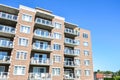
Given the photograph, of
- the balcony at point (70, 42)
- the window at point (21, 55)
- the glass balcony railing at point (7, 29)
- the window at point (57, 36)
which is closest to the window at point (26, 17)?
the glass balcony railing at point (7, 29)

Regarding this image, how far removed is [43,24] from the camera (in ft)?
99.9

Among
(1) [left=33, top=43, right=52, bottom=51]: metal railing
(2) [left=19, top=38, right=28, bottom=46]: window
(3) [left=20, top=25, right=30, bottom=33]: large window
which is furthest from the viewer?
(1) [left=33, top=43, right=52, bottom=51]: metal railing

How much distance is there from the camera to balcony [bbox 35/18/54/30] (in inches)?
1193

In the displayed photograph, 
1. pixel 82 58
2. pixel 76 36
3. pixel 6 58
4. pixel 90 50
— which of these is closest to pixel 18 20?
pixel 6 58

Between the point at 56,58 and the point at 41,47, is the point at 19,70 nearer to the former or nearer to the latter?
the point at 41,47

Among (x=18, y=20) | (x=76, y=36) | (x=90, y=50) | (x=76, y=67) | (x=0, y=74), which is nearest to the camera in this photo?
(x=0, y=74)

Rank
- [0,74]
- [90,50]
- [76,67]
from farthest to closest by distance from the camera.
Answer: [90,50], [76,67], [0,74]

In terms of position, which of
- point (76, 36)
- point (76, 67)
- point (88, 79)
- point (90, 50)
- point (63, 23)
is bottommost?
point (88, 79)

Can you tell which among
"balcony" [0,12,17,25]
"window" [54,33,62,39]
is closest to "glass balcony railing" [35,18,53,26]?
"window" [54,33,62,39]

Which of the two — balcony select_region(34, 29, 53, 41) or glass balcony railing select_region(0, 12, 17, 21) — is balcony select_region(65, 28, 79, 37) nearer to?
balcony select_region(34, 29, 53, 41)

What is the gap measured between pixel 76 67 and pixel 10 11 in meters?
20.8

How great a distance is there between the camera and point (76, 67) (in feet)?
115

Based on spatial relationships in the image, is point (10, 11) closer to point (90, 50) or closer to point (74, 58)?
point (74, 58)

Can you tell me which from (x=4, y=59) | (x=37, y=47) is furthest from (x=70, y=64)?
(x=4, y=59)
